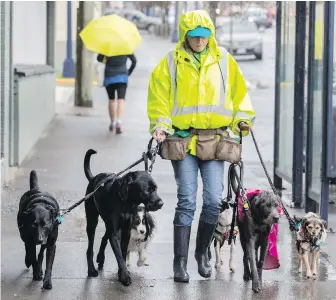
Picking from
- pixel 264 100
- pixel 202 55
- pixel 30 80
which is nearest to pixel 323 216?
pixel 202 55

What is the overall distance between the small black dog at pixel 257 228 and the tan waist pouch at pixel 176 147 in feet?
1.87

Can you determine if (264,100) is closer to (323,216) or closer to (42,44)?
(42,44)

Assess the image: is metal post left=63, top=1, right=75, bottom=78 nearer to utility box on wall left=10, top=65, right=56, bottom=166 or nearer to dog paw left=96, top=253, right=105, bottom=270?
utility box on wall left=10, top=65, right=56, bottom=166

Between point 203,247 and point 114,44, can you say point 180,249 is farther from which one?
point 114,44

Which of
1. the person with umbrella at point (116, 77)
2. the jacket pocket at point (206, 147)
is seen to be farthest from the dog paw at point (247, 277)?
the person with umbrella at point (116, 77)

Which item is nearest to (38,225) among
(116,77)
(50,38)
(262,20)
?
(116,77)

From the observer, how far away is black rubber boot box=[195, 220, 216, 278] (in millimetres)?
6777

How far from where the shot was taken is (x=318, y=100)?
879 centimetres

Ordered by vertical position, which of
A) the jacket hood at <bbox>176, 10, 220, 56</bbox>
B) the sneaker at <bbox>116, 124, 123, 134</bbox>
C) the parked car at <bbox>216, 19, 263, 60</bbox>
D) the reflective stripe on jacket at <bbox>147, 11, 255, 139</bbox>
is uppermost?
the parked car at <bbox>216, 19, 263, 60</bbox>

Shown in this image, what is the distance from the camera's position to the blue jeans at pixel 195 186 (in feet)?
21.9

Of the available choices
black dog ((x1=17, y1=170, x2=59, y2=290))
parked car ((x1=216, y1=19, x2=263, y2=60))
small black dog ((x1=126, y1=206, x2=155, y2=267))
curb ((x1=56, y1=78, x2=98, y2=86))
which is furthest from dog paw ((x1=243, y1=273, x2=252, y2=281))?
parked car ((x1=216, y1=19, x2=263, y2=60))

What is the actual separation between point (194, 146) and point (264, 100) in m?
16.1

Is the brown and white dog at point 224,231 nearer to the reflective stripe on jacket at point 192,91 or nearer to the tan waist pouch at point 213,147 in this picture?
the tan waist pouch at point 213,147

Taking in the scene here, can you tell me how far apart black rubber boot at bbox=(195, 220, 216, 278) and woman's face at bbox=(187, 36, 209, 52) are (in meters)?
1.24
